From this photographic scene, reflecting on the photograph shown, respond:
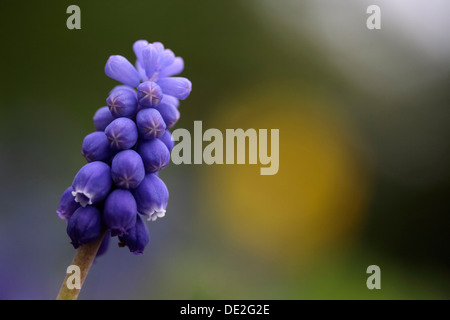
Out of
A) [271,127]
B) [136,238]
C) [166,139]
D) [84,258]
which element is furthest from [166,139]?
[271,127]

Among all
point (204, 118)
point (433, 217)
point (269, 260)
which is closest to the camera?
point (269, 260)

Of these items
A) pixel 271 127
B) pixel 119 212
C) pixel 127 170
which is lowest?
pixel 119 212

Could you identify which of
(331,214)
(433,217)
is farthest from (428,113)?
(331,214)

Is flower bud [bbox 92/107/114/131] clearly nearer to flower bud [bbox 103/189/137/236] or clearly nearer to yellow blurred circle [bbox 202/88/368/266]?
flower bud [bbox 103/189/137/236]

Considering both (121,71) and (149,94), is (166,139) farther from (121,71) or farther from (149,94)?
(121,71)

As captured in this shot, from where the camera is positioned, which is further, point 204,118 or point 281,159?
point 204,118

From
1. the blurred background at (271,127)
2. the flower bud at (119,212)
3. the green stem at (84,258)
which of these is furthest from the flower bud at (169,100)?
the blurred background at (271,127)

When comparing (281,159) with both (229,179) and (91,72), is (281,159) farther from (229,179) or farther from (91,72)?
(91,72)
